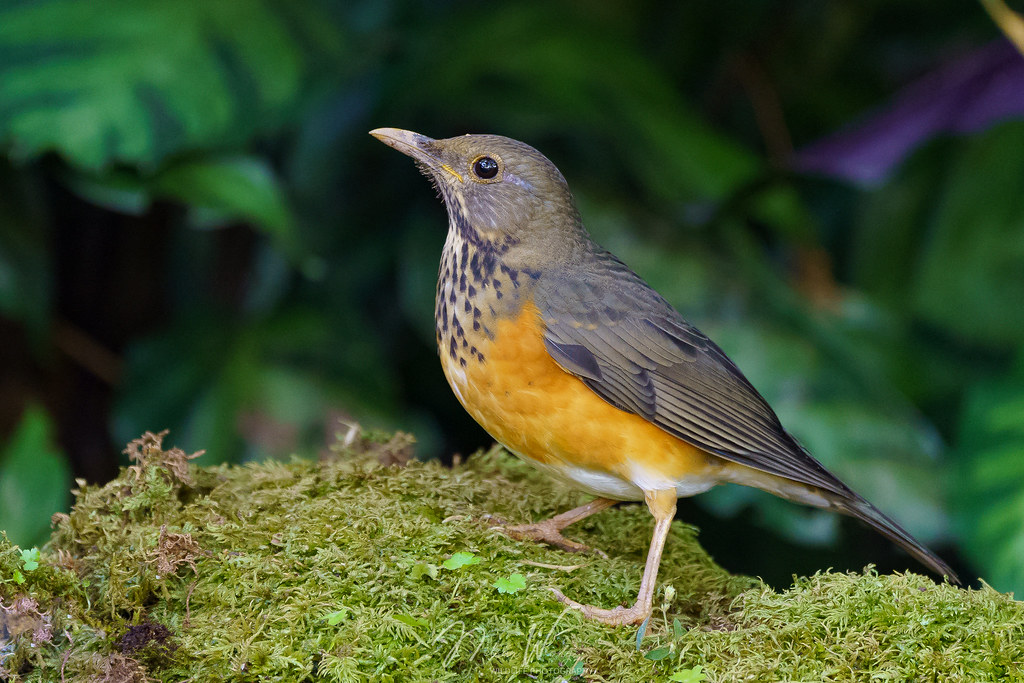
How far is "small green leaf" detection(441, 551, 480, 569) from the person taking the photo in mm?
2363

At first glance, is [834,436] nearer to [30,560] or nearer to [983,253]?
[983,253]

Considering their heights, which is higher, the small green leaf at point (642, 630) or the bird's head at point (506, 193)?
the bird's head at point (506, 193)

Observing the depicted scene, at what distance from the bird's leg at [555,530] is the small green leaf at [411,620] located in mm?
464

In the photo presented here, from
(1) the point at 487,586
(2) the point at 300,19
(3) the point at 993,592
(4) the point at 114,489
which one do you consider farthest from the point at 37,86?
(3) the point at 993,592

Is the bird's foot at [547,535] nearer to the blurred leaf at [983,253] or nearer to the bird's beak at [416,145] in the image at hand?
the bird's beak at [416,145]

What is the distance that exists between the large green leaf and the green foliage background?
1 cm

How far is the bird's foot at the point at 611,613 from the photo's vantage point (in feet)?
7.79

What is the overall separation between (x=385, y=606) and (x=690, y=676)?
718 millimetres

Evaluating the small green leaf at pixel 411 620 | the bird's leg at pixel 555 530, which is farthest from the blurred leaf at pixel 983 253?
the small green leaf at pixel 411 620

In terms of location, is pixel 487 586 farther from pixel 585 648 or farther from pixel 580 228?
pixel 580 228

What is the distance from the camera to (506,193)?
2928mm

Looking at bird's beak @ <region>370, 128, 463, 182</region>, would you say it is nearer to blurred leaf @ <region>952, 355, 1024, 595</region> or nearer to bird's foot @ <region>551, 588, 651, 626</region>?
bird's foot @ <region>551, 588, 651, 626</region>

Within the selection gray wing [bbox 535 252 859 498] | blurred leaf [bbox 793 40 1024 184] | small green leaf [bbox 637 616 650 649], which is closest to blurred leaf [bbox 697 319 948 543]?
blurred leaf [bbox 793 40 1024 184]

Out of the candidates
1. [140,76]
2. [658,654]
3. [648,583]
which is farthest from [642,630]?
[140,76]
